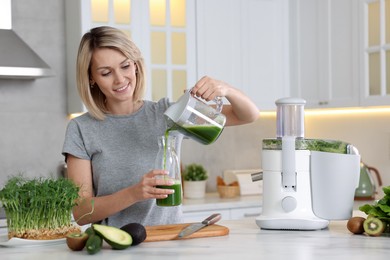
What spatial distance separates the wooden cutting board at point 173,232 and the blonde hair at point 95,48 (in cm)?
53

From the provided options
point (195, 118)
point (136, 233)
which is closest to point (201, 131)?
point (195, 118)

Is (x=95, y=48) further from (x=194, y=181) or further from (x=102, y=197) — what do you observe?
(x=194, y=181)

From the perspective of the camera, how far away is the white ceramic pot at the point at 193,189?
4.52 meters

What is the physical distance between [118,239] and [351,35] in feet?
9.15

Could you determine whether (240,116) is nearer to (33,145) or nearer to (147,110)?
(147,110)

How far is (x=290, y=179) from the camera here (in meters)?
2.44

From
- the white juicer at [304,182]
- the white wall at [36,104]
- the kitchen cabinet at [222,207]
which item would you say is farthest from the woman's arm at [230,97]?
the white wall at [36,104]

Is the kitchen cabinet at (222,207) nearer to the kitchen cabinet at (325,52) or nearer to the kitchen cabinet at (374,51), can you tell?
the kitchen cabinet at (325,52)

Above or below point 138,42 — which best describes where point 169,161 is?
below

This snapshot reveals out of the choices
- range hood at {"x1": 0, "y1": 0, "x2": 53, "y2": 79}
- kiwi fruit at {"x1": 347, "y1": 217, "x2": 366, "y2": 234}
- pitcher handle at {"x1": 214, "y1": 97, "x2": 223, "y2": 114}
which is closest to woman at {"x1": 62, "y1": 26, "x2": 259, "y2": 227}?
pitcher handle at {"x1": 214, "y1": 97, "x2": 223, "y2": 114}

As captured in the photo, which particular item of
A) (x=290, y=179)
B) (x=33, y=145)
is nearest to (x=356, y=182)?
(x=290, y=179)

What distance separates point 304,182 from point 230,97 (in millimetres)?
390

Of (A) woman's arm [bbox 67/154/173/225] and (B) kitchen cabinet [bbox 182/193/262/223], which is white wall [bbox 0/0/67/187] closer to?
(B) kitchen cabinet [bbox 182/193/262/223]

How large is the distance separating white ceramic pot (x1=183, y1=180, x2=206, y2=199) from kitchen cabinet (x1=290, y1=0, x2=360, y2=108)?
0.89m
